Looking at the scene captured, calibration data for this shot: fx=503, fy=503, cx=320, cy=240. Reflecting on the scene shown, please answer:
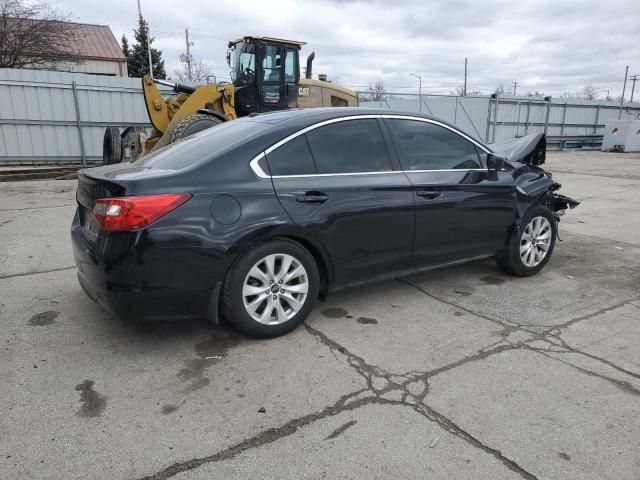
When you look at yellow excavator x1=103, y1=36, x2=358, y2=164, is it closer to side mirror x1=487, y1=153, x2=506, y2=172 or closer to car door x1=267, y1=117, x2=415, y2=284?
side mirror x1=487, y1=153, x2=506, y2=172

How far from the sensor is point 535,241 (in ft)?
16.8

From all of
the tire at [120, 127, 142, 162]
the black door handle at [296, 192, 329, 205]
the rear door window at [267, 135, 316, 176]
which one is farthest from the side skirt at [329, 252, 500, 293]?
the tire at [120, 127, 142, 162]

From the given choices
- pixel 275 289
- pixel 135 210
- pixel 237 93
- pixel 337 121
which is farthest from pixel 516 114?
pixel 135 210

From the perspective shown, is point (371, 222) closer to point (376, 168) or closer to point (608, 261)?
point (376, 168)

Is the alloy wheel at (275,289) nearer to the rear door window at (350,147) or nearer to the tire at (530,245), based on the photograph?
the rear door window at (350,147)

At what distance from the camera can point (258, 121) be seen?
407 cm

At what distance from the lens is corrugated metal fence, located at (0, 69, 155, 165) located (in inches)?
546

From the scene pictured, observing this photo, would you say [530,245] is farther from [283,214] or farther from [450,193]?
[283,214]

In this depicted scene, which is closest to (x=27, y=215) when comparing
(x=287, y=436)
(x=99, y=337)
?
(x=99, y=337)

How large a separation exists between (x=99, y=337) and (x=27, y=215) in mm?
5419

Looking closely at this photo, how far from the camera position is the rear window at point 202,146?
3.61m

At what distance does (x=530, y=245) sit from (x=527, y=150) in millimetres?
1222

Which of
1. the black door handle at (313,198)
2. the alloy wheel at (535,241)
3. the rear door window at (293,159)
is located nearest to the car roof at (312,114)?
the rear door window at (293,159)

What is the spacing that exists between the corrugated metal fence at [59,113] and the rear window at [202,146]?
1205 centimetres
